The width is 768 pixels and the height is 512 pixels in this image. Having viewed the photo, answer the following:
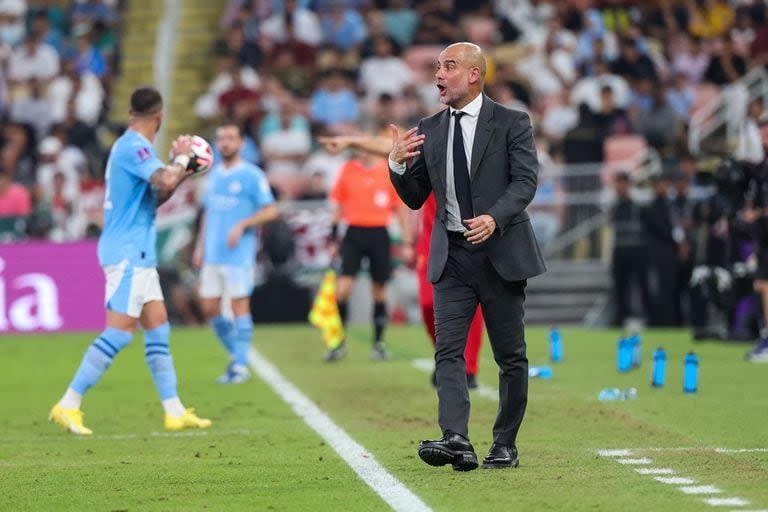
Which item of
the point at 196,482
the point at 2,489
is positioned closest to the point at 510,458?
the point at 196,482

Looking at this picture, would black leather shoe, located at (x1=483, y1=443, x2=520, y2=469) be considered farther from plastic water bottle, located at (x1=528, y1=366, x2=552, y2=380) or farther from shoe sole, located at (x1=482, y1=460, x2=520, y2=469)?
plastic water bottle, located at (x1=528, y1=366, x2=552, y2=380)

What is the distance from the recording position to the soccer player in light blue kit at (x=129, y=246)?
35.3ft

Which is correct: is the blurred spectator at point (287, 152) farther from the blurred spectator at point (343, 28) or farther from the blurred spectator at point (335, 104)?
the blurred spectator at point (343, 28)

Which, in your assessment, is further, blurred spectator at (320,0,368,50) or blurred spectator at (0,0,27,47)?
blurred spectator at (0,0,27,47)

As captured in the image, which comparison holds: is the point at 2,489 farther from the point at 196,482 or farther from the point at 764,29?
the point at 764,29

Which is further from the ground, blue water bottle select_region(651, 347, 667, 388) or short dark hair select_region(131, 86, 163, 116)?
short dark hair select_region(131, 86, 163, 116)

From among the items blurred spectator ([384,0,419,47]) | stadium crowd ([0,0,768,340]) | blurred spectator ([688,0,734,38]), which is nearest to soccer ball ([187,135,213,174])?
stadium crowd ([0,0,768,340])

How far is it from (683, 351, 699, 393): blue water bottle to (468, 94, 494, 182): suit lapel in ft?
15.3

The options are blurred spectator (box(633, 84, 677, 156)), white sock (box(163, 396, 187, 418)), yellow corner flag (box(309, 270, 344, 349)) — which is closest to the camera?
white sock (box(163, 396, 187, 418))

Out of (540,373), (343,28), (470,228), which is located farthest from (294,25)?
(470,228)

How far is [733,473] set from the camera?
8305mm

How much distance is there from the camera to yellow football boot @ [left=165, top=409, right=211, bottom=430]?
430 inches

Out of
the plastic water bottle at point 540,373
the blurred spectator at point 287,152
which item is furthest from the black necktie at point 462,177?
the blurred spectator at point 287,152

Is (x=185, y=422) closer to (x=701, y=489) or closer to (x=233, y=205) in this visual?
(x=233, y=205)
